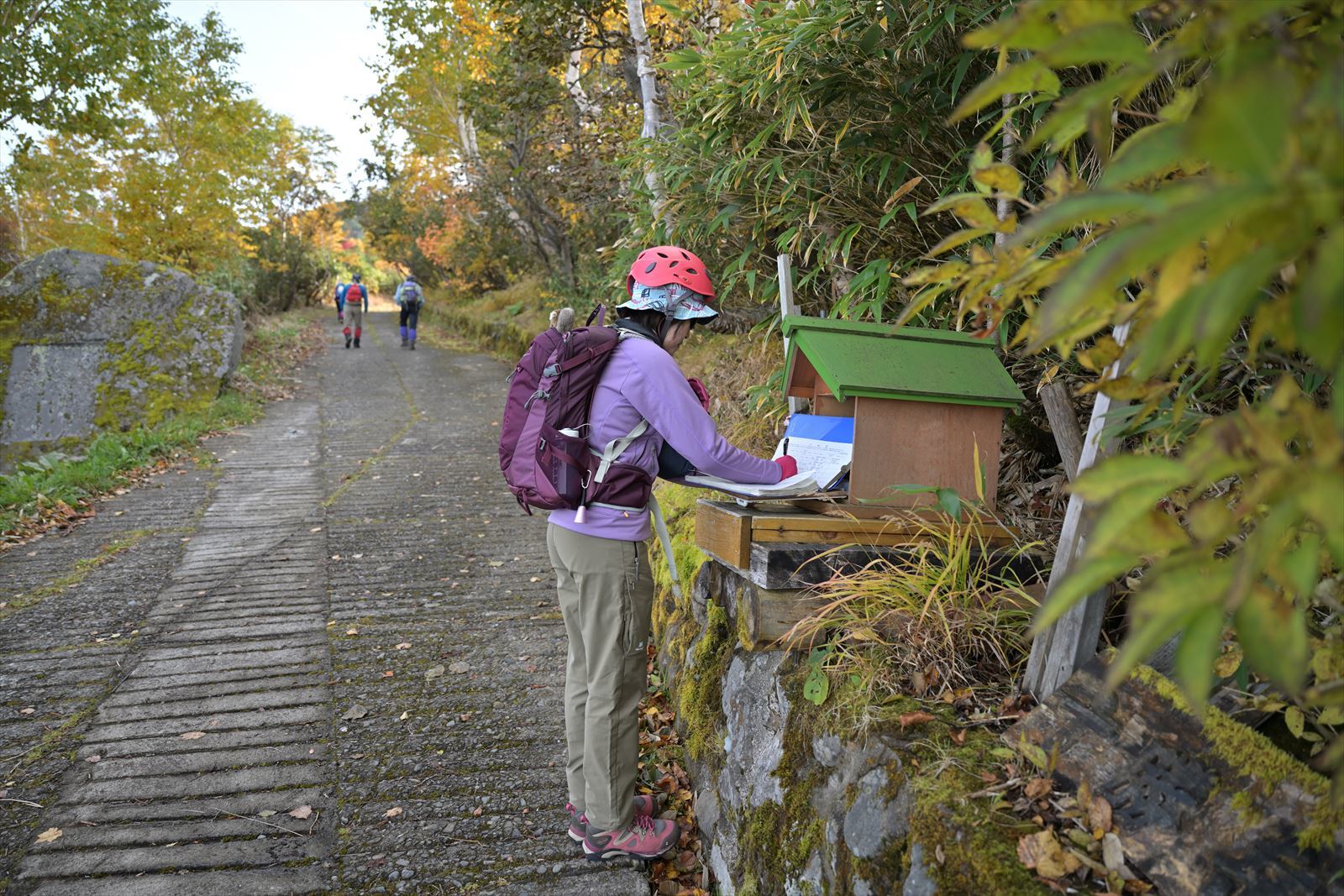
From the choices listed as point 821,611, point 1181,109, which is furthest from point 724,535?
point 1181,109

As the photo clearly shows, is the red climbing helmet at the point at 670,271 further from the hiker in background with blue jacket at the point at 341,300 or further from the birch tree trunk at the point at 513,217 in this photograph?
the hiker in background with blue jacket at the point at 341,300

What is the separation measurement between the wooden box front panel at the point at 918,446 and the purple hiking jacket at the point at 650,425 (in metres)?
0.32

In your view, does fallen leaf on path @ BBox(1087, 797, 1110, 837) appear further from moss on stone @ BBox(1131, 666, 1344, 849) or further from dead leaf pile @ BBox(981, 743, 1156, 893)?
moss on stone @ BBox(1131, 666, 1344, 849)

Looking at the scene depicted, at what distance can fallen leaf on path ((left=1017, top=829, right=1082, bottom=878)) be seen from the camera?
6.08ft

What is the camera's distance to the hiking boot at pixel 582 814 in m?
3.32

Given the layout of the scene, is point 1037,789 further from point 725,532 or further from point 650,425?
point 650,425

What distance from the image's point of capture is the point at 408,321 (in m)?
21.3

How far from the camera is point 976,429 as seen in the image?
2.96 meters

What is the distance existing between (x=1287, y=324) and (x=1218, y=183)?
28 cm

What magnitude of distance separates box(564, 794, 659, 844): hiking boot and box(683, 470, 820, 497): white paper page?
4.55ft

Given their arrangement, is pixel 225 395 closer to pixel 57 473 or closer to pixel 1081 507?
pixel 57 473

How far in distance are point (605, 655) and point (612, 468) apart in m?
0.69

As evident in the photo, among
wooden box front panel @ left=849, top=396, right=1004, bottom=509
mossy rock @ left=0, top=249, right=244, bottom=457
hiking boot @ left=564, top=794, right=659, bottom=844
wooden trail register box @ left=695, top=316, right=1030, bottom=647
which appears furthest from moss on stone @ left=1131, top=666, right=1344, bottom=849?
mossy rock @ left=0, top=249, right=244, bottom=457

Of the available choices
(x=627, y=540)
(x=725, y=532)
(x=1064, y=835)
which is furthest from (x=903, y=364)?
(x=1064, y=835)
